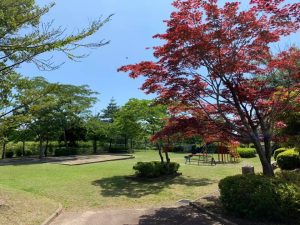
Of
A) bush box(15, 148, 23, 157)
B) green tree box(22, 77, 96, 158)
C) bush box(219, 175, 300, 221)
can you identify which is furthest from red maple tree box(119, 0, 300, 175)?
bush box(15, 148, 23, 157)

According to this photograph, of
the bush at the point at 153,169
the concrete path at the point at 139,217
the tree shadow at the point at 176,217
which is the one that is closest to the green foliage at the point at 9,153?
the bush at the point at 153,169

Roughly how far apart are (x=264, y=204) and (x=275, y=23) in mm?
4628

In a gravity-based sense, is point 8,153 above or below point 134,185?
above

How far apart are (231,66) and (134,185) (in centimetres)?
753

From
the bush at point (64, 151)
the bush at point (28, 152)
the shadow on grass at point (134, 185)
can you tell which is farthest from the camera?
the bush at point (28, 152)

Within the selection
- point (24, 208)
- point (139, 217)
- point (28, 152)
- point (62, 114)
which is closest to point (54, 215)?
point (24, 208)

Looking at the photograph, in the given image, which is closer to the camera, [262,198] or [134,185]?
[262,198]

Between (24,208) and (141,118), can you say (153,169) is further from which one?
(24,208)

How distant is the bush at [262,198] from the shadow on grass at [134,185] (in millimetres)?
4769

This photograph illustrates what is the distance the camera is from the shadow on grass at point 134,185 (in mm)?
12617

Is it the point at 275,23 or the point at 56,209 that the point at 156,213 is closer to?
the point at 56,209

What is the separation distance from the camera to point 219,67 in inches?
360

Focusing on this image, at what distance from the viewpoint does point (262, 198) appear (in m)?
7.21

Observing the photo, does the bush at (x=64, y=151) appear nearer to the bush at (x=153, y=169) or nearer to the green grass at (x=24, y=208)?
the bush at (x=153, y=169)
